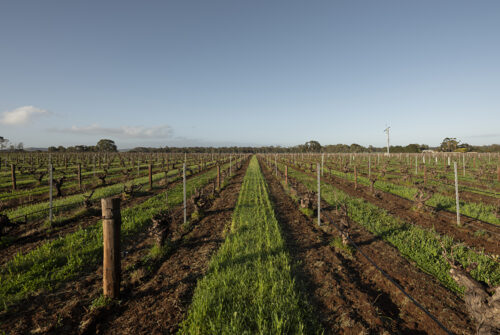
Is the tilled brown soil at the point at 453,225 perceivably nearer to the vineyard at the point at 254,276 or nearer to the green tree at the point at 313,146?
the vineyard at the point at 254,276

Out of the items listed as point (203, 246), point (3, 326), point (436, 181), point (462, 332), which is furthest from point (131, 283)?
point (436, 181)

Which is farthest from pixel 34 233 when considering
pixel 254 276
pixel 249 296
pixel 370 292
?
pixel 370 292

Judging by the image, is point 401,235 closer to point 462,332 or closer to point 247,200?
point 462,332

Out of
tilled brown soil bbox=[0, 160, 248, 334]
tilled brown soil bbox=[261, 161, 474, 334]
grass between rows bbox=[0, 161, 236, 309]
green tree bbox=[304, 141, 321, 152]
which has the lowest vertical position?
tilled brown soil bbox=[261, 161, 474, 334]

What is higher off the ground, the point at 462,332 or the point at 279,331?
the point at 279,331

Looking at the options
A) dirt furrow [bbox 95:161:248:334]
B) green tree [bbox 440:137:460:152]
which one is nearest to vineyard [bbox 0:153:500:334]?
dirt furrow [bbox 95:161:248:334]

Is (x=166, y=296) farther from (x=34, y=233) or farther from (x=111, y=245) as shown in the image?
(x=34, y=233)

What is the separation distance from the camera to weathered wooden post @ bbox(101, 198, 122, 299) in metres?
3.56

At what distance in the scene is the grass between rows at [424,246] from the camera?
15.8 ft

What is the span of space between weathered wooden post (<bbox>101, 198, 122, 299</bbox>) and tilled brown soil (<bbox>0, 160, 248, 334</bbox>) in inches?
13.4

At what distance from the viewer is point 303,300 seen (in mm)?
3883

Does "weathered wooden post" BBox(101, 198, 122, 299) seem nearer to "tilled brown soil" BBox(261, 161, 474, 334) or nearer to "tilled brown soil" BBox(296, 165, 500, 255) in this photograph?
"tilled brown soil" BBox(261, 161, 474, 334)

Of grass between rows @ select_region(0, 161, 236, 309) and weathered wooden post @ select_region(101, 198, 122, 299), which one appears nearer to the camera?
weathered wooden post @ select_region(101, 198, 122, 299)

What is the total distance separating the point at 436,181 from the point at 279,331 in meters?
22.1
